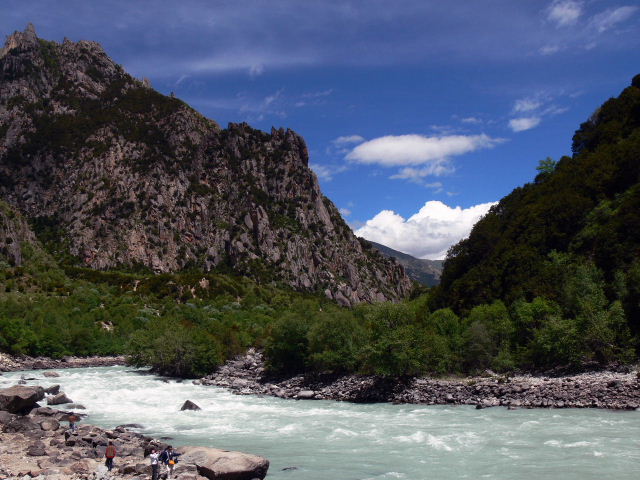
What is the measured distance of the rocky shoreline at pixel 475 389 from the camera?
1467 inches

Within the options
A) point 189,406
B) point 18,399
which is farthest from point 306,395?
point 18,399

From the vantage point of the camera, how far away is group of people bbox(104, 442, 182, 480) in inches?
832

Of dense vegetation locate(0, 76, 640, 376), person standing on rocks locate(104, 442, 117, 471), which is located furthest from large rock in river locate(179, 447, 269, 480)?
dense vegetation locate(0, 76, 640, 376)

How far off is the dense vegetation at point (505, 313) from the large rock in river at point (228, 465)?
25561mm

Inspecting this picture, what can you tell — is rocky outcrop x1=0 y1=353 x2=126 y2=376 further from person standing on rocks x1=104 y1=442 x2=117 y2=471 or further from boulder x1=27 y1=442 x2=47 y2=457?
person standing on rocks x1=104 y1=442 x2=117 y2=471

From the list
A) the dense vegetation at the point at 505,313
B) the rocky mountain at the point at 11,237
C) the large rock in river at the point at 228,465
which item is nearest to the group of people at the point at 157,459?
the large rock in river at the point at 228,465

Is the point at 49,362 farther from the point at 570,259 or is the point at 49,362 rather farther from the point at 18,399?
the point at 570,259

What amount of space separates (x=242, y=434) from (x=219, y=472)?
11344mm

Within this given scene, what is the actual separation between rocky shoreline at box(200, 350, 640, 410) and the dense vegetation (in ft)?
6.24

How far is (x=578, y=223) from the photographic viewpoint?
64.4 metres

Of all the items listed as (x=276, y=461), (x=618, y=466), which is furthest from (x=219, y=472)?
(x=618, y=466)

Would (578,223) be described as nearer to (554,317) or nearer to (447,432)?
(554,317)

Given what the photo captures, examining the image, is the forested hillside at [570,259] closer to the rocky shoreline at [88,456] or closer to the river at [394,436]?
the river at [394,436]

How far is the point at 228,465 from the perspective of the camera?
21.9 metres
